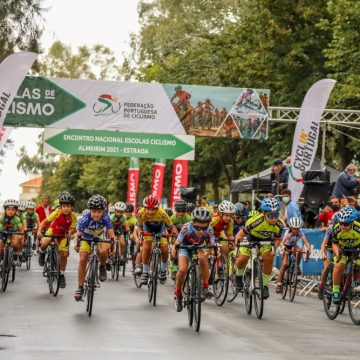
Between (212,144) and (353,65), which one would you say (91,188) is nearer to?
(212,144)

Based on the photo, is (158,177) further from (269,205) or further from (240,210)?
(269,205)

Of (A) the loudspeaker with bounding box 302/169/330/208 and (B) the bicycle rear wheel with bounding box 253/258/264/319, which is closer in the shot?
(B) the bicycle rear wheel with bounding box 253/258/264/319

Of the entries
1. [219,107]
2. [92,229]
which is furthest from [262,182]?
[92,229]

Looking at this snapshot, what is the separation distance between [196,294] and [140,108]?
61.3ft

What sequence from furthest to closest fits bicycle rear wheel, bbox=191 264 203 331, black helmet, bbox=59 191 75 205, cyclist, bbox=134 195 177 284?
black helmet, bbox=59 191 75 205 → cyclist, bbox=134 195 177 284 → bicycle rear wheel, bbox=191 264 203 331

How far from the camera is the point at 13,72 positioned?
31.3 metres

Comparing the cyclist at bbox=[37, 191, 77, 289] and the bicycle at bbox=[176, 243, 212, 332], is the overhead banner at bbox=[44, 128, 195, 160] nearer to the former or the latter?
the cyclist at bbox=[37, 191, 77, 289]

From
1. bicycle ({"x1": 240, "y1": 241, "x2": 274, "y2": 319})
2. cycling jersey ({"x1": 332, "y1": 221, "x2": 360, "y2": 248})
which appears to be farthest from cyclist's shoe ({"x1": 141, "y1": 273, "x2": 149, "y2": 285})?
cycling jersey ({"x1": 332, "y1": 221, "x2": 360, "y2": 248})

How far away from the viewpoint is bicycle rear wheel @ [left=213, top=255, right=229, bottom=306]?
19922 millimetres

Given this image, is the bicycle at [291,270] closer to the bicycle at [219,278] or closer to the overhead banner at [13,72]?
the bicycle at [219,278]

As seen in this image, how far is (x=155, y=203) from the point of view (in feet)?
68.1

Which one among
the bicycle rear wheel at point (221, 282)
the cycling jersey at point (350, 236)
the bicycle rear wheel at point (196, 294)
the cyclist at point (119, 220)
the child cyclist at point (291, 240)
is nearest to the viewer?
the bicycle rear wheel at point (196, 294)

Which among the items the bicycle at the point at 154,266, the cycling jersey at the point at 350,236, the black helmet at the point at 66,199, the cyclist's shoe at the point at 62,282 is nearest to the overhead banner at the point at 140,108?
the black helmet at the point at 66,199

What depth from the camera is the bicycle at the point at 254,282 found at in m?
17.7
